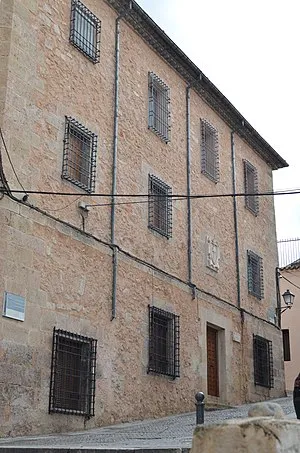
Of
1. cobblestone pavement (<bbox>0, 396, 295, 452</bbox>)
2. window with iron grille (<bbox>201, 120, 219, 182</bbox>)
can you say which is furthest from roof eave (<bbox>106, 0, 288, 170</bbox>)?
cobblestone pavement (<bbox>0, 396, 295, 452</bbox>)

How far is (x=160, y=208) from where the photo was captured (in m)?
15.3

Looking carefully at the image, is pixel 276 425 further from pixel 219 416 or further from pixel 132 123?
pixel 132 123

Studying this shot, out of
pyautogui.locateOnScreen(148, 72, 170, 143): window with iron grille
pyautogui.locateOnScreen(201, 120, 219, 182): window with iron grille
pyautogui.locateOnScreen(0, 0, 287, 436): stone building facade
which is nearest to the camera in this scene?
pyautogui.locateOnScreen(0, 0, 287, 436): stone building facade

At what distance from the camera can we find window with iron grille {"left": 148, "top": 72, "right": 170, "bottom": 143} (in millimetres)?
15531

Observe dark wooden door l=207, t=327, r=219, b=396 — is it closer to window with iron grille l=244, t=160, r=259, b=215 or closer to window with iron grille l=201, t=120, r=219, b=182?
window with iron grille l=201, t=120, r=219, b=182

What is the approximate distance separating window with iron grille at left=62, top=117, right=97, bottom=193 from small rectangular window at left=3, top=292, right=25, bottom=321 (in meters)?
2.62

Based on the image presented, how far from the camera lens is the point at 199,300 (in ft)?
52.4

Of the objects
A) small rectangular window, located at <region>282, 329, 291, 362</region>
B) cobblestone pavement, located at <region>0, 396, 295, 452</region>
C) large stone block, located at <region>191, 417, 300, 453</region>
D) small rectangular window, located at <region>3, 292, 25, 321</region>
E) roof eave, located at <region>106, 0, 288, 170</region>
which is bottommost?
large stone block, located at <region>191, 417, 300, 453</region>

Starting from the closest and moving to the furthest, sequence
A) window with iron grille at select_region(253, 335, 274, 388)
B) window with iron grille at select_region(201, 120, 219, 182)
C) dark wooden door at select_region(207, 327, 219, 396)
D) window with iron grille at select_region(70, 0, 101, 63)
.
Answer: window with iron grille at select_region(70, 0, 101, 63) < dark wooden door at select_region(207, 327, 219, 396) < window with iron grille at select_region(201, 120, 219, 182) < window with iron grille at select_region(253, 335, 274, 388)

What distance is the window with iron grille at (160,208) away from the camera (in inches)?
585

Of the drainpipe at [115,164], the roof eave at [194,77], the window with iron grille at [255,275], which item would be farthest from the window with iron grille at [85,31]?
the window with iron grille at [255,275]

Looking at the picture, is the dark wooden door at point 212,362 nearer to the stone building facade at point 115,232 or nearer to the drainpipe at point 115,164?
the stone building facade at point 115,232

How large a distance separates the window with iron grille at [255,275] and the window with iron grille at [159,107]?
4888 mm

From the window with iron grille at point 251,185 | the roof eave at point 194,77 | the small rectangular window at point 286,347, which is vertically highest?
the roof eave at point 194,77
